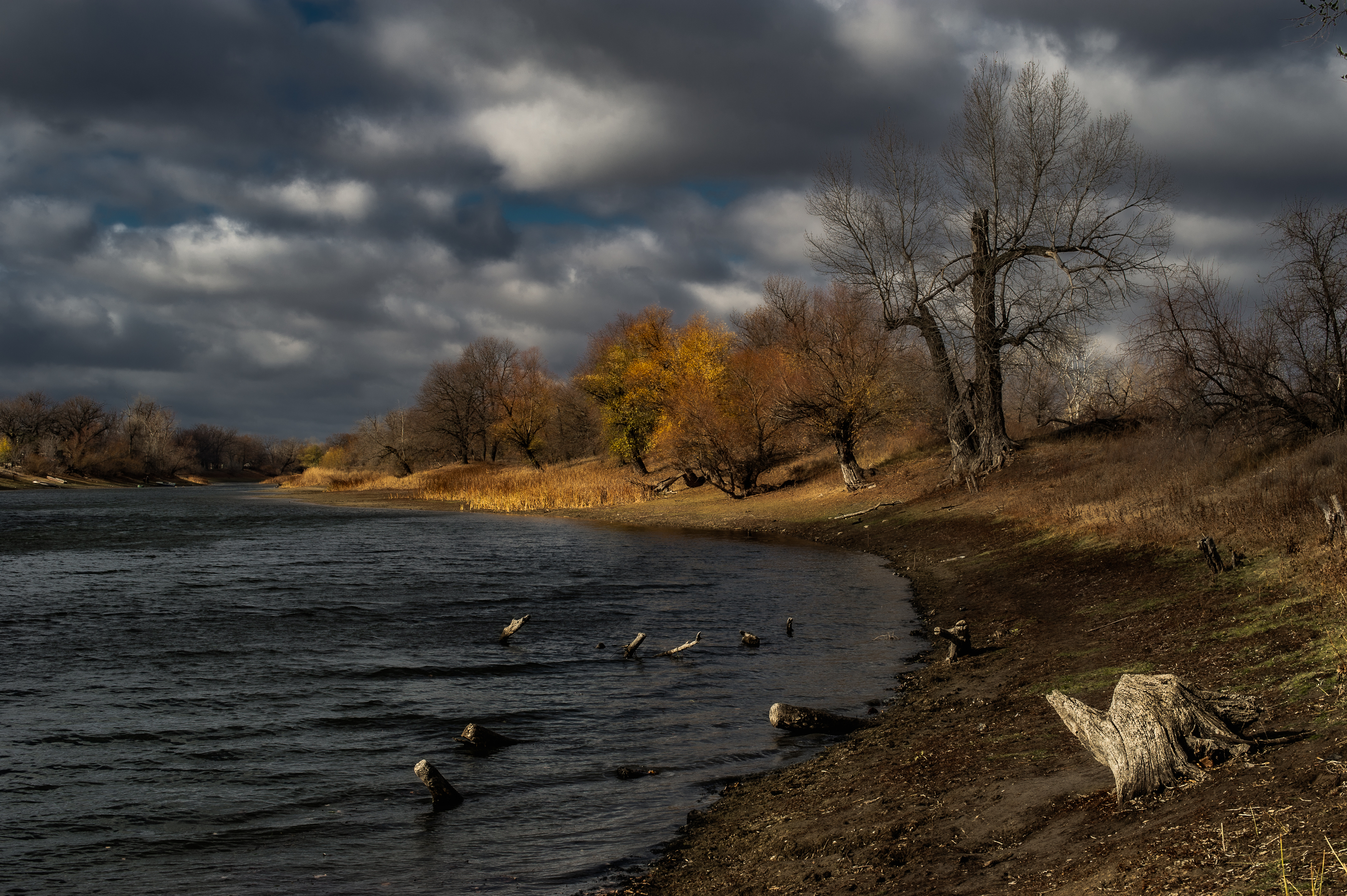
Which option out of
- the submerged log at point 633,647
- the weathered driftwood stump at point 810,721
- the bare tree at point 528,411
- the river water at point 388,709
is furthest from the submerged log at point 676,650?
the bare tree at point 528,411

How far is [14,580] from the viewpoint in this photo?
87.2ft

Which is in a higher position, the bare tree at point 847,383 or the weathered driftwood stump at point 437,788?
the bare tree at point 847,383

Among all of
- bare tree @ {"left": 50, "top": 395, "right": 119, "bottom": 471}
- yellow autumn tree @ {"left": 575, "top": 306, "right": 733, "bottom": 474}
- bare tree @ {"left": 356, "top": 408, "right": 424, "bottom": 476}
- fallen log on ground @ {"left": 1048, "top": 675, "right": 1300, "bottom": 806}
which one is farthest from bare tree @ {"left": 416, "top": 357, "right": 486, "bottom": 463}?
fallen log on ground @ {"left": 1048, "top": 675, "right": 1300, "bottom": 806}

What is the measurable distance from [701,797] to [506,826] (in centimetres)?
208

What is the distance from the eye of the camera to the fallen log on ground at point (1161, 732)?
6.49 metres

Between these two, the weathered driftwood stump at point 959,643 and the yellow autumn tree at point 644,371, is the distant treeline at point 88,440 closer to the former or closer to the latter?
the yellow autumn tree at point 644,371

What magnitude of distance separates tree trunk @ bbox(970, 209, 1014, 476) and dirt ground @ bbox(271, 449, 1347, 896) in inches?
727

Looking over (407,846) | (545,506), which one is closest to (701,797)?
(407,846)

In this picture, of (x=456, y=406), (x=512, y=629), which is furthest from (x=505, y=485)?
(x=512, y=629)

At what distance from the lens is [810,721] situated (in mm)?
11195

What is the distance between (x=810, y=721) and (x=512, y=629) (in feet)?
24.8

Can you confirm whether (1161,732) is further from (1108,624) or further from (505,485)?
(505,485)

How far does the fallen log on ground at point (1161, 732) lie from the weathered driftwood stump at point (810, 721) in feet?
14.7

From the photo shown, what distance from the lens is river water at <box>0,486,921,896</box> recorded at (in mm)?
8195
